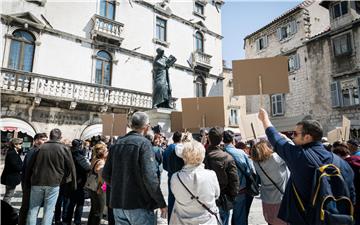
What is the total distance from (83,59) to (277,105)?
51.0 ft

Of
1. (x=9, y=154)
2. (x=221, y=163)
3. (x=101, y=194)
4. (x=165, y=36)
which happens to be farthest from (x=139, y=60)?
(x=221, y=163)

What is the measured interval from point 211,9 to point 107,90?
1294 cm

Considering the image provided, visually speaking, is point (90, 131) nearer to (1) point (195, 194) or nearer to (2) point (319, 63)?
(1) point (195, 194)

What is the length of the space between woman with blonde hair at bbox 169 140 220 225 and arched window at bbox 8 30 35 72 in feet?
39.4

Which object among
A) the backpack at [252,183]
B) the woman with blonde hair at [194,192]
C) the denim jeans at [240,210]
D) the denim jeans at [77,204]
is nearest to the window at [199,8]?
the denim jeans at [77,204]

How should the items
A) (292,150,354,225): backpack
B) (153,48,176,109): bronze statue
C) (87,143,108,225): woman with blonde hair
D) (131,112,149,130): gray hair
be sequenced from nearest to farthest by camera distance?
(292,150,354,225): backpack → (131,112,149,130): gray hair → (87,143,108,225): woman with blonde hair → (153,48,176,109): bronze statue

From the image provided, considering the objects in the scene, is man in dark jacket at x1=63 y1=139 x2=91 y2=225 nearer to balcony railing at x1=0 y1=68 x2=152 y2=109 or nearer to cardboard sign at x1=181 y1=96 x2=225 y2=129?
cardboard sign at x1=181 y1=96 x2=225 y2=129

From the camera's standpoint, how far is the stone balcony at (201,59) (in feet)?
62.0

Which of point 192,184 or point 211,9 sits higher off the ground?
point 211,9

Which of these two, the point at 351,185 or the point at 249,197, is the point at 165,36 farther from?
the point at 351,185

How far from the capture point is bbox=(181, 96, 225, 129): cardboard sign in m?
5.15

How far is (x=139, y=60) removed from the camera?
52.3 feet

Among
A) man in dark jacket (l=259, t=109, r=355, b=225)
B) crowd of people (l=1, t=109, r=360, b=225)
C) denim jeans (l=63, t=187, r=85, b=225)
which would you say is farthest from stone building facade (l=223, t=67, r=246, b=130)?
man in dark jacket (l=259, t=109, r=355, b=225)

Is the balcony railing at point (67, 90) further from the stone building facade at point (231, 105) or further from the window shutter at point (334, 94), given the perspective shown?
the window shutter at point (334, 94)
